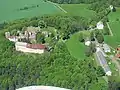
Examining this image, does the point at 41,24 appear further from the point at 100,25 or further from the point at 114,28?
the point at 114,28

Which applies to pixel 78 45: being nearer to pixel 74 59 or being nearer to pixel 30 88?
pixel 74 59

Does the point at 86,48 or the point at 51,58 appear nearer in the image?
the point at 51,58

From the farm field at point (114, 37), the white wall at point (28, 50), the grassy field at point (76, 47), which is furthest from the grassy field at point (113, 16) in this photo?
the white wall at point (28, 50)

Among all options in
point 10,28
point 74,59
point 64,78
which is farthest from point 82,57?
point 10,28

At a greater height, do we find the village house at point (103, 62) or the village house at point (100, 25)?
the village house at point (100, 25)

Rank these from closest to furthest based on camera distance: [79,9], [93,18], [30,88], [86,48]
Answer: [30,88], [86,48], [93,18], [79,9]

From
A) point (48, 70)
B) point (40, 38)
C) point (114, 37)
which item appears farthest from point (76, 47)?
point (48, 70)

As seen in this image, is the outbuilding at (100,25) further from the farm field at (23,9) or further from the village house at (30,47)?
the village house at (30,47)

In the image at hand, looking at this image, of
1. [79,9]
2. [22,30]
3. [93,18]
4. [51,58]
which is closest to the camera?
[51,58]
